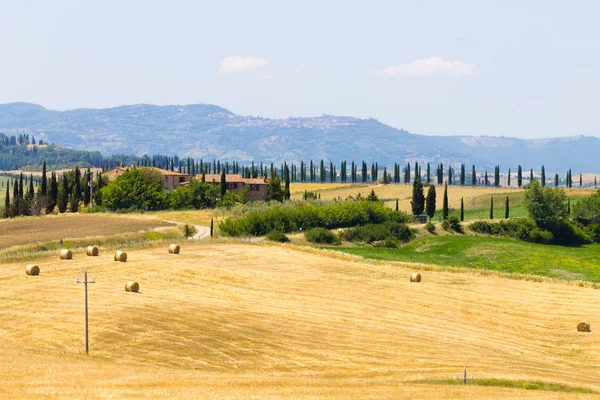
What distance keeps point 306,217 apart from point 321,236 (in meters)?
8.37

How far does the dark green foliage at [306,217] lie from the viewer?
120475 mm

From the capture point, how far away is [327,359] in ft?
140

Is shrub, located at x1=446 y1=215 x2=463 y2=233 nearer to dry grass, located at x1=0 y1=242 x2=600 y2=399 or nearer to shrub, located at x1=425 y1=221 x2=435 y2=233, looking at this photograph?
shrub, located at x1=425 y1=221 x2=435 y2=233

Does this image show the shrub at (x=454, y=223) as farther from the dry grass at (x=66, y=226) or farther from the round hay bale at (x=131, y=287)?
the round hay bale at (x=131, y=287)

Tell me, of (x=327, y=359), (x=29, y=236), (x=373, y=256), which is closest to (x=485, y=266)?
(x=373, y=256)

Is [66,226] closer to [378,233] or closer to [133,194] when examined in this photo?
[133,194]

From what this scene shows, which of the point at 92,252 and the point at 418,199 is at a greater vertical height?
the point at 418,199

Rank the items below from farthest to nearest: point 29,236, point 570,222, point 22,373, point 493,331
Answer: point 570,222
point 29,236
point 493,331
point 22,373

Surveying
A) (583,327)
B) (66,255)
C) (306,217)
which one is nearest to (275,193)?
(306,217)

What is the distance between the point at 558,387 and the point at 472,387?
4.73 meters

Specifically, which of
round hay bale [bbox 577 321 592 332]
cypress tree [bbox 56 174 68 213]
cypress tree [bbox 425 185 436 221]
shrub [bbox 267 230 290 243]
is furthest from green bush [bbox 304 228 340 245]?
round hay bale [bbox 577 321 592 332]

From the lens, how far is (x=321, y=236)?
118250 mm

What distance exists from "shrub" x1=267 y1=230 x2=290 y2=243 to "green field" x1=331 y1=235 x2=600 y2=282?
8.90m

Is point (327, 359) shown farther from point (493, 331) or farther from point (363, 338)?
point (493, 331)
